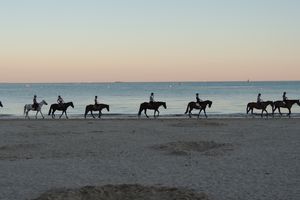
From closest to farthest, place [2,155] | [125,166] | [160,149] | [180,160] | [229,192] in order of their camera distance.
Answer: [229,192] < [125,166] < [180,160] < [2,155] < [160,149]

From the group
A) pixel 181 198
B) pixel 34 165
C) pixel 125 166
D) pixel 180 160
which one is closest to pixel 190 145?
pixel 180 160

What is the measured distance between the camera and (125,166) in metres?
16.1

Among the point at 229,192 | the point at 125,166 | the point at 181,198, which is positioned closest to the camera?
the point at 181,198

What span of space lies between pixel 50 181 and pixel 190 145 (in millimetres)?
8034

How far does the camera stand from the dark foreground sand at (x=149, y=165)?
39.6ft

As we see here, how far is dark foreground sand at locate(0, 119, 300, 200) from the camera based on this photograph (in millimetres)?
12062

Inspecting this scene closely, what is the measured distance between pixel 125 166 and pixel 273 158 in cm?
502

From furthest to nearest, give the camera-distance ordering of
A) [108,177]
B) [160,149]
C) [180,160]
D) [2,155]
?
[160,149]
[2,155]
[180,160]
[108,177]

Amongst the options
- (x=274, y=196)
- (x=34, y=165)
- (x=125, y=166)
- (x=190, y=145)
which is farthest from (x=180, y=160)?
(x=274, y=196)

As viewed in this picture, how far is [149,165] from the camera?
53.6ft

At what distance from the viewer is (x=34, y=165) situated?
16422 mm

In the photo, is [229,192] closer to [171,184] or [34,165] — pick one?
[171,184]

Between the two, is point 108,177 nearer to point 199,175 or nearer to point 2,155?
point 199,175

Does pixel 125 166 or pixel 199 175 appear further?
pixel 125 166
